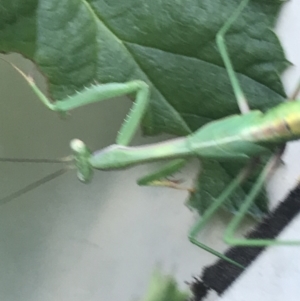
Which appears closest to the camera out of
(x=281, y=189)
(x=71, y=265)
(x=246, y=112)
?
(x=246, y=112)

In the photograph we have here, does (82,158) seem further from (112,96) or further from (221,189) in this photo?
(221,189)

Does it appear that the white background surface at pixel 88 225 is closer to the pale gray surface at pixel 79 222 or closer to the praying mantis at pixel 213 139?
the pale gray surface at pixel 79 222

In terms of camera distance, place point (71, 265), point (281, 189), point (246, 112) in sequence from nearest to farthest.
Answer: point (246, 112) < point (281, 189) < point (71, 265)

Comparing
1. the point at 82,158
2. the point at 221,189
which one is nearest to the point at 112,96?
the point at 82,158

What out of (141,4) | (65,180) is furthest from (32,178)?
(141,4)

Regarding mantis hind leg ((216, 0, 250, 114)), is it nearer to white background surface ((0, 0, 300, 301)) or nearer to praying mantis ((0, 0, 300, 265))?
praying mantis ((0, 0, 300, 265))

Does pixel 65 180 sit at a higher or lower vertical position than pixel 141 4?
lower

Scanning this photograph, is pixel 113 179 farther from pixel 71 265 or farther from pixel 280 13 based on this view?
pixel 280 13
